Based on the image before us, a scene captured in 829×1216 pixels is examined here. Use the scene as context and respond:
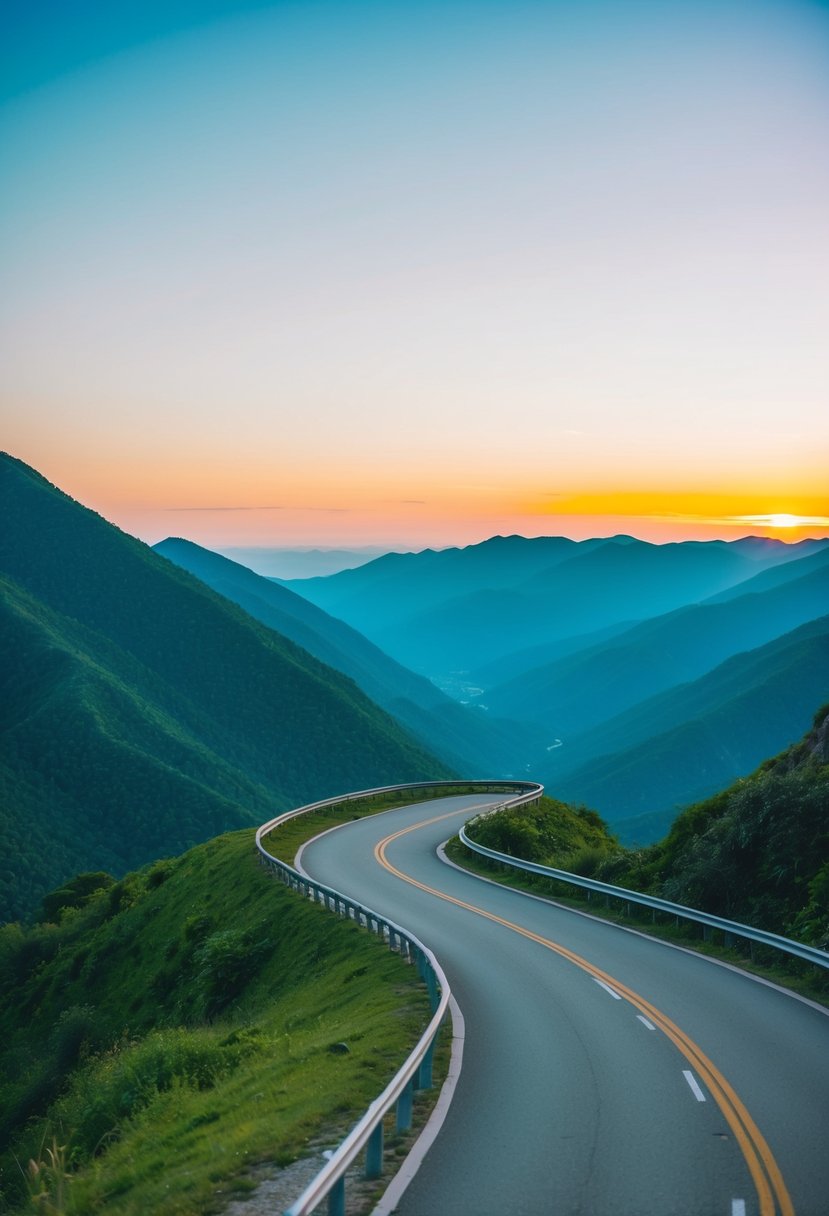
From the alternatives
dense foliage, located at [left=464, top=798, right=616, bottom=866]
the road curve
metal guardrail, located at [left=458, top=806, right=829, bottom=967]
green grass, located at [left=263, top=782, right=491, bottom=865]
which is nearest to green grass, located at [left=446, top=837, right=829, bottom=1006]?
metal guardrail, located at [left=458, top=806, right=829, bottom=967]

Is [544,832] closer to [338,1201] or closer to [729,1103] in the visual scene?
[729,1103]

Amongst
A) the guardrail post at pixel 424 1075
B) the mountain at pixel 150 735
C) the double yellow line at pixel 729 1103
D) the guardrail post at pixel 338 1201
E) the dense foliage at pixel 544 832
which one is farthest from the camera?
the mountain at pixel 150 735

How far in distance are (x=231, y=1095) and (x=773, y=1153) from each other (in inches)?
255

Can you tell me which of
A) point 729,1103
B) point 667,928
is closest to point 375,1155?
point 729,1103

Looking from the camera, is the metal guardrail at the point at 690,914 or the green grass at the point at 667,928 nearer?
the metal guardrail at the point at 690,914

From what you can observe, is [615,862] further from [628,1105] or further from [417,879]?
[628,1105]

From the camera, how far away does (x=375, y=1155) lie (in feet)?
29.0

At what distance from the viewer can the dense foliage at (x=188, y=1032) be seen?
10.5 metres

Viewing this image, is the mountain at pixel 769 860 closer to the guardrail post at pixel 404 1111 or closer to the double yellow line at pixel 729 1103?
the double yellow line at pixel 729 1103

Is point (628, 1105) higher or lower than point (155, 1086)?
higher

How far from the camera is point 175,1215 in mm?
8367

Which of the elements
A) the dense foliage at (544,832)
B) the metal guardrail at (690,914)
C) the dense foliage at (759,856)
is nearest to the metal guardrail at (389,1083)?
the metal guardrail at (690,914)

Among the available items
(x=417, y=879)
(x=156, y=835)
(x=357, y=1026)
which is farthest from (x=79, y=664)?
(x=357, y=1026)

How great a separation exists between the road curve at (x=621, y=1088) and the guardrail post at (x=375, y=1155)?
0.35 metres
